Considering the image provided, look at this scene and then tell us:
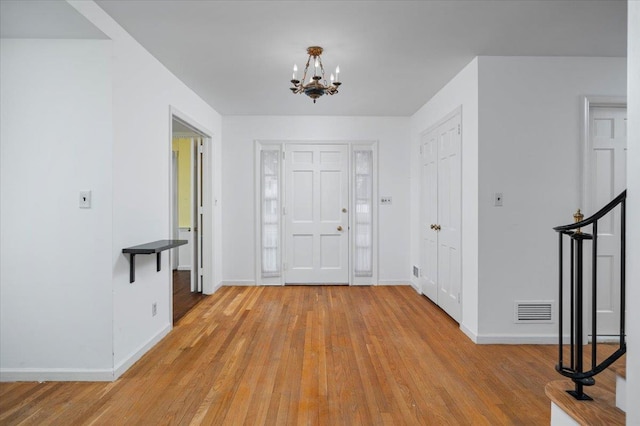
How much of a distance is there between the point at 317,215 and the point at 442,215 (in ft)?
6.47

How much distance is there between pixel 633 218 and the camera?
4.74ft

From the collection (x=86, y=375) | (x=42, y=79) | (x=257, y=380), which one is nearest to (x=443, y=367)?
(x=257, y=380)

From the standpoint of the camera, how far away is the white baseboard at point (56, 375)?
2.55 meters

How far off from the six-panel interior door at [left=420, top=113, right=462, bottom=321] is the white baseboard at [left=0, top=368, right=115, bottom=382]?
324 centimetres

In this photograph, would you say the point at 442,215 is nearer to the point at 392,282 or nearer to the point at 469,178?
the point at 469,178

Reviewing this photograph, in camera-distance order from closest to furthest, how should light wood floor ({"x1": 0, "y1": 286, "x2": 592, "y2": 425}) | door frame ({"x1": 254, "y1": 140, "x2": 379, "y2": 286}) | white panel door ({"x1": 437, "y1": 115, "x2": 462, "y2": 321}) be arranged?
1. light wood floor ({"x1": 0, "y1": 286, "x2": 592, "y2": 425})
2. white panel door ({"x1": 437, "y1": 115, "x2": 462, "y2": 321})
3. door frame ({"x1": 254, "y1": 140, "x2": 379, "y2": 286})

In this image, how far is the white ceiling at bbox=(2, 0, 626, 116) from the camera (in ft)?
8.19

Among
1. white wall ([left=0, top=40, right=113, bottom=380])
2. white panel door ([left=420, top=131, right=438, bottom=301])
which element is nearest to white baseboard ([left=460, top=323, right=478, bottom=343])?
white panel door ([left=420, top=131, right=438, bottom=301])

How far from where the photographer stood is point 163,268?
3453 mm

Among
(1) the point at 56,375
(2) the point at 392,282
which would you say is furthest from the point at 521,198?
(1) the point at 56,375

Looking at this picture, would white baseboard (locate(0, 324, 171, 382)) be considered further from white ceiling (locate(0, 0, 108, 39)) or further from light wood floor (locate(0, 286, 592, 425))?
white ceiling (locate(0, 0, 108, 39))

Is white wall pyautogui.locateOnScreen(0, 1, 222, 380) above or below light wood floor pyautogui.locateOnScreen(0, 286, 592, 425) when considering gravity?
above

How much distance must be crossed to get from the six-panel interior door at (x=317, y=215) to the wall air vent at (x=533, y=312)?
8.81 ft

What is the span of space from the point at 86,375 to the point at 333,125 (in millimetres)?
4317
